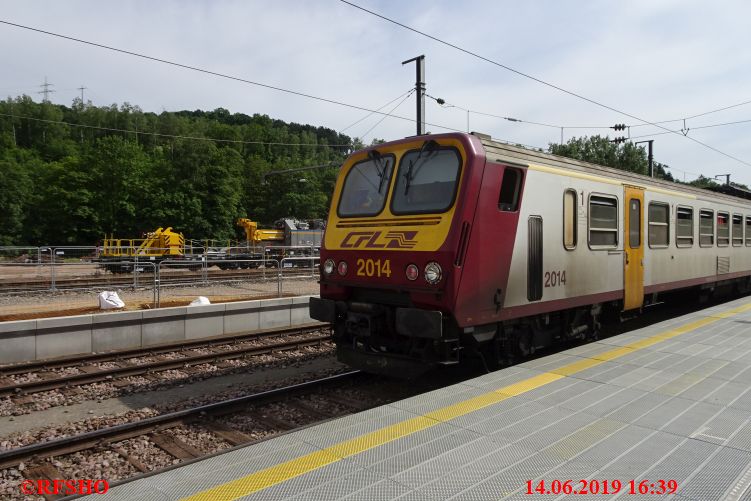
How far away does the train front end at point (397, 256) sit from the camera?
17.8 feet

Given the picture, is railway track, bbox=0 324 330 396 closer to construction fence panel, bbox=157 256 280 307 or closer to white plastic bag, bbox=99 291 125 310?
white plastic bag, bbox=99 291 125 310

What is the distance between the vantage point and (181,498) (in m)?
3.04

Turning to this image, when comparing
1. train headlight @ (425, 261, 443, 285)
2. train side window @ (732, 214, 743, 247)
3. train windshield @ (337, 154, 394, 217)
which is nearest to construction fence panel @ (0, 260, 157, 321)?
train windshield @ (337, 154, 394, 217)

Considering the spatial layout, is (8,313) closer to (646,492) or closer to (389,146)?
(389,146)

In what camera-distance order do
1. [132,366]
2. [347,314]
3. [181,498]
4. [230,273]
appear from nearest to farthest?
1. [181,498]
2. [347,314]
3. [132,366]
4. [230,273]

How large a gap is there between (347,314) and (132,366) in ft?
12.8

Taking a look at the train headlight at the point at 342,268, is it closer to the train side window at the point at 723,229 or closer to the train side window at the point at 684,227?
the train side window at the point at 684,227

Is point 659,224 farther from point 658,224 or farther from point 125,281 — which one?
point 125,281

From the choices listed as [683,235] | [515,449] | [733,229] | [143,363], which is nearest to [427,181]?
[515,449]

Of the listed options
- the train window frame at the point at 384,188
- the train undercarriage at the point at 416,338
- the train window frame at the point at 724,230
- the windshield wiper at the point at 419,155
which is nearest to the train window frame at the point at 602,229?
the train undercarriage at the point at 416,338

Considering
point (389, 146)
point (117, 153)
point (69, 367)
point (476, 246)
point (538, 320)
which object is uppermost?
point (117, 153)

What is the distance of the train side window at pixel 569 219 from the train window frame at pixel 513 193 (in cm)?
114

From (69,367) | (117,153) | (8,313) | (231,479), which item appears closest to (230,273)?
(8,313)

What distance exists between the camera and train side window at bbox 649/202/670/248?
9.23 metres
